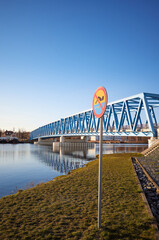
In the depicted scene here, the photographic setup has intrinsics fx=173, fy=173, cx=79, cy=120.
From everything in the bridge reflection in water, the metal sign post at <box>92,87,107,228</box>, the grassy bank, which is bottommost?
the bridge reflection in water

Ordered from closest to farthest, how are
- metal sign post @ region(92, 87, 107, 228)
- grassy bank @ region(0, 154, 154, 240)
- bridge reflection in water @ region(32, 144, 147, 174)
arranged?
grassy bank @ region(0, 154, 154, 240)
metal sign post @ region(92, 87, 107, 228)
bridge reflection in water @ region(32, 144, 147, 174)

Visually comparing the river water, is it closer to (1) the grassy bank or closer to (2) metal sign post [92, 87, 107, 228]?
(1) the grassy bank

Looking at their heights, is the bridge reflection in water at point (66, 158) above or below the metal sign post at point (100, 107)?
below

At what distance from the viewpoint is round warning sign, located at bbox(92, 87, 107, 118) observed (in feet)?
16.6

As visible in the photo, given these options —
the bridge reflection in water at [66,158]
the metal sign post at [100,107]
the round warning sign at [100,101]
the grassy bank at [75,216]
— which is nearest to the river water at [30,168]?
the bridge reflection in water at [66,158]

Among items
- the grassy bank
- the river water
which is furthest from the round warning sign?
the river water

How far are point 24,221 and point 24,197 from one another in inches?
122

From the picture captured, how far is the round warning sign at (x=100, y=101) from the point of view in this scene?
16.6 feet

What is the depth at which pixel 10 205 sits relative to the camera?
7.59m

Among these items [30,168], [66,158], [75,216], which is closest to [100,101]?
[75,216]

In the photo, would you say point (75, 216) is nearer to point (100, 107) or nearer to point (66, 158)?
point (100, 107)

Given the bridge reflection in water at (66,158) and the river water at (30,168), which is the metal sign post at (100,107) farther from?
the bridge reflection in water at (66,158)

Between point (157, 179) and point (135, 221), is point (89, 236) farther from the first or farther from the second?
point (157, 179)

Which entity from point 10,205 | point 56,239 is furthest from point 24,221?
point 10,205
